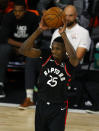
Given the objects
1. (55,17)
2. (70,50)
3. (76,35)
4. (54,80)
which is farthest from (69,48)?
(76,35)

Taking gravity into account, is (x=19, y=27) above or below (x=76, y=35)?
above

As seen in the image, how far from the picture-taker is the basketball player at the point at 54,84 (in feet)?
8.52

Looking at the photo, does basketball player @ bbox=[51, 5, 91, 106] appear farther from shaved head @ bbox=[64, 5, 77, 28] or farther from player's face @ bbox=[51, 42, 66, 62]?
player's face @ bbox=[51, 42, 66, 62]

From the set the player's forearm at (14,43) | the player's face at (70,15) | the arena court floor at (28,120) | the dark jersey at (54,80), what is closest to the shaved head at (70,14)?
the player's face at (70,15)

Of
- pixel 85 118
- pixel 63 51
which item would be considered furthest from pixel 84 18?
pixel 63 51

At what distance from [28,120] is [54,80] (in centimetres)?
133

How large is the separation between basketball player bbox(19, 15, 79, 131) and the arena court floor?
1024 mm

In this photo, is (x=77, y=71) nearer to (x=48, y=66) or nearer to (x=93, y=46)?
(x=93, y=46)

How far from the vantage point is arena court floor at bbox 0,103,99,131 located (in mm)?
3639

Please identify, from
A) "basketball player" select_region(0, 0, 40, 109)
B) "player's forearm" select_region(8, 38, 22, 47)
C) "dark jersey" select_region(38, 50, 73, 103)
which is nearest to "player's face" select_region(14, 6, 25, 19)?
"basketball player" select_region(0, 0, 40, 109)

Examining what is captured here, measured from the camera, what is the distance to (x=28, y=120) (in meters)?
3.85

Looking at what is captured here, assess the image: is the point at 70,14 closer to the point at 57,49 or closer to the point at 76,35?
the point at 76,35

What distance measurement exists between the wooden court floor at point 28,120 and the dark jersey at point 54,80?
41.5 inches

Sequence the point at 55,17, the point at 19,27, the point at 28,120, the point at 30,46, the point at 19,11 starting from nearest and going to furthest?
the point at 30,46
the point at 55,17
the point at 28,120
the point at 19,11
the point at 19,27
